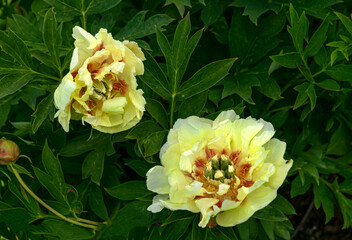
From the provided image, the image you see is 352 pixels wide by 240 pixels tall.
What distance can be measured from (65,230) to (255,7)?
2.80ft

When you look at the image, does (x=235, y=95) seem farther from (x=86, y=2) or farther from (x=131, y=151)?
(x=86, y=2)

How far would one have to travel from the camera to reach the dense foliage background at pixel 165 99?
1.11 m

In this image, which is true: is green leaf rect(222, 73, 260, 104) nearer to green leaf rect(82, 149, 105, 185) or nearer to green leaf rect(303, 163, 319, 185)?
green leaf rect(303, 163, 319, 185)

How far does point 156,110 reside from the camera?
3.68 feet

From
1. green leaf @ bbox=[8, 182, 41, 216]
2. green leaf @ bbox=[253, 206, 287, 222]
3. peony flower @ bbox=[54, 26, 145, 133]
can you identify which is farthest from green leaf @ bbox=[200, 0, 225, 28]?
green leaf @ bbox=[8, 182, 41, 216]

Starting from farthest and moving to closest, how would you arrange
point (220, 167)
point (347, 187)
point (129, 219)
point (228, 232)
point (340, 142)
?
point (340, 142), point (347, 187), point (129, 219), point (228, 232), point (220, 167)

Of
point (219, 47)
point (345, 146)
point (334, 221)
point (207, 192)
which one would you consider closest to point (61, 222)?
point (207, 192)

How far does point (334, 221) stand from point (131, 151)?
3.88 feet

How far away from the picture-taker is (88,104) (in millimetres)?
1014

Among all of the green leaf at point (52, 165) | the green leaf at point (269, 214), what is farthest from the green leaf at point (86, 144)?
Result: the green leaf at point (269, 214)

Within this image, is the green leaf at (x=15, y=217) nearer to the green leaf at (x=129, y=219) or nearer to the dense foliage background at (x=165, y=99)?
the dense foliage background at (x=165, y=99)

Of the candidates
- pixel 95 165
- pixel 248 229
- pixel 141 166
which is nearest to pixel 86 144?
pixel 95 165

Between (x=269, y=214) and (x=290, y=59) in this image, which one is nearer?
(x=269, y=214)

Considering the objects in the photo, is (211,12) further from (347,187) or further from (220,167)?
(347,187)
